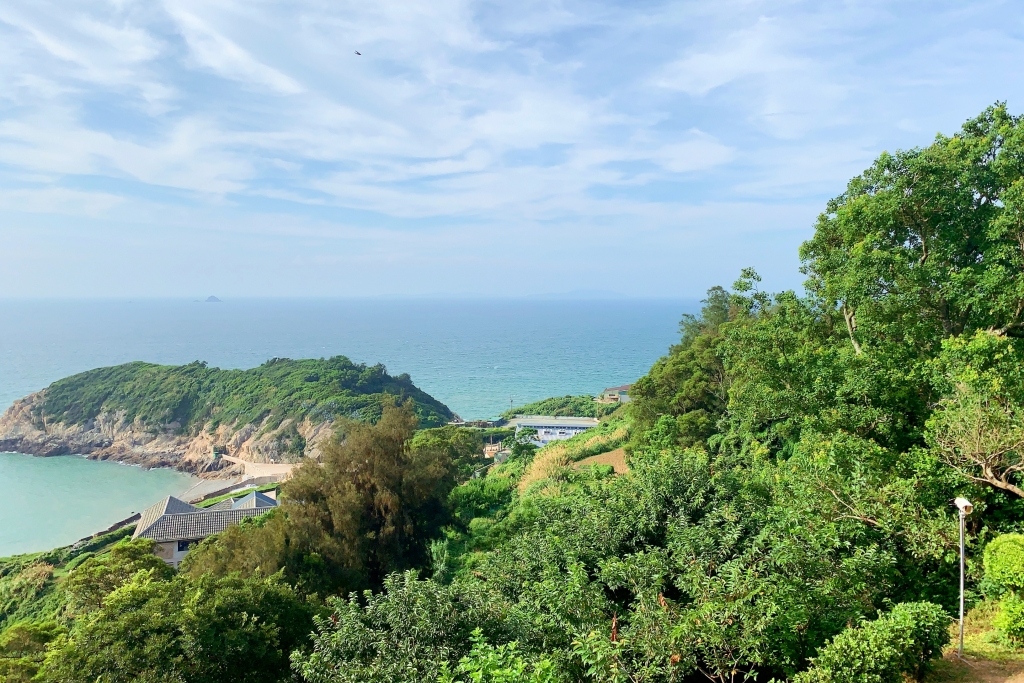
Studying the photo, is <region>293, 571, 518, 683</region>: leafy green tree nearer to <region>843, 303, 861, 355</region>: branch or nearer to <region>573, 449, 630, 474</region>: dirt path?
<region>843, 303, 861, 355</region>: branch

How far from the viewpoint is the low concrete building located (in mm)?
25094

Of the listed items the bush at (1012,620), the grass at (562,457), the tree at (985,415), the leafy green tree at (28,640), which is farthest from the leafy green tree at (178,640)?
the tree at (985,415)

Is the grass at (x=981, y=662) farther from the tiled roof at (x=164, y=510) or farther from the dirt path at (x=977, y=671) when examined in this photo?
the tiled roof at (x=164, y=510)

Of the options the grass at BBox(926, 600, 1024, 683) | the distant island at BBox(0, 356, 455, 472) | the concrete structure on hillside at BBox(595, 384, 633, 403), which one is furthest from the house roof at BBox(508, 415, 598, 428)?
the grass at BBox(926, 600, 1024, 683)

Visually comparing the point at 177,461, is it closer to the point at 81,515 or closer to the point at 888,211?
the point at 81,515

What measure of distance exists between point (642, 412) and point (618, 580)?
13.7 meters

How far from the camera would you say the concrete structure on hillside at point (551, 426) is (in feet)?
137

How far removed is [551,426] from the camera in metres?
45.2

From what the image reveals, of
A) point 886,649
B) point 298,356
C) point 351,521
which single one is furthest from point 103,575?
point 298,356

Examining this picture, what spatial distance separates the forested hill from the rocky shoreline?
78cm

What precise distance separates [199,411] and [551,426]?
32.6m

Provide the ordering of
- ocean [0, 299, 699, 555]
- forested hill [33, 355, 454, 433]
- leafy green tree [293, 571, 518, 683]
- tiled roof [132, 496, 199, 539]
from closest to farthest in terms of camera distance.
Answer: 1. leafy green tree [293, 571, 518, 683]
2. tiled roof [132, 496, 199, 539]
3. ocean [0, 299, 699, 555]
4. forested hill [33, 355, 454, 433]

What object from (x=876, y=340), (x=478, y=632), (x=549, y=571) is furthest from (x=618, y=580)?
(x=876, y=340)

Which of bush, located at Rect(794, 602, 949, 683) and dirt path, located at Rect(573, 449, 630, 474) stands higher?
bush, located at Rect(794, 602, 949, 683)
